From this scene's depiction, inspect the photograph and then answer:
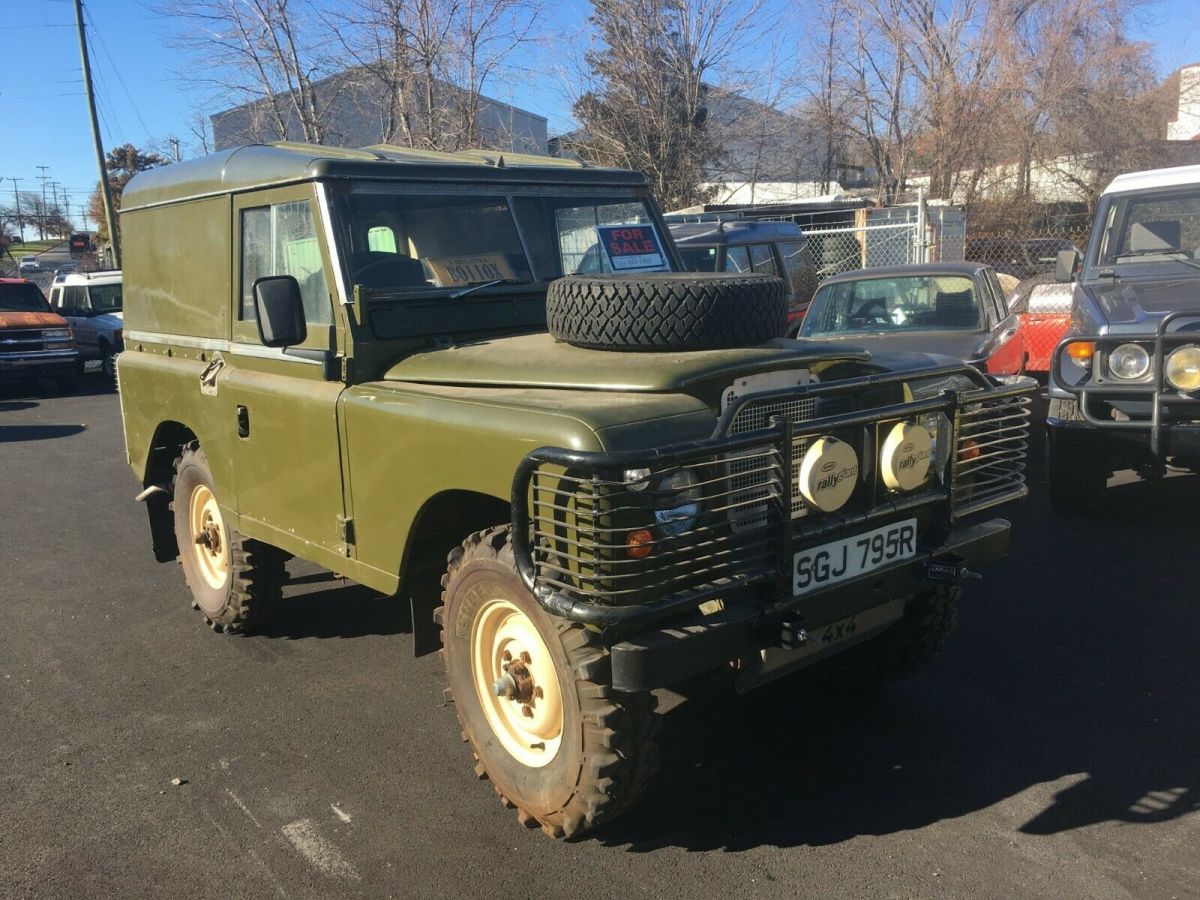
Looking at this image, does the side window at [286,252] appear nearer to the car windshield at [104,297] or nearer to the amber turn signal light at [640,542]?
the amber turn signal light at [640,542]

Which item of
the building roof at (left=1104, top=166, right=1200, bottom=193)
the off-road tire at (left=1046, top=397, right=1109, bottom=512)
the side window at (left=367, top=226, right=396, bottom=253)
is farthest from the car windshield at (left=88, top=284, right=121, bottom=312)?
the off-road tire at (left=1046, top=397, right=1109, bottom=512)

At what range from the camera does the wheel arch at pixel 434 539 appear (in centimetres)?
346

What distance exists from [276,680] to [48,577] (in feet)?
8.70

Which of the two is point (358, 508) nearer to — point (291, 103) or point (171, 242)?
point (171, 242)

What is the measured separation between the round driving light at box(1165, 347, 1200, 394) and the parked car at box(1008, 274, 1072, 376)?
4.51 meters

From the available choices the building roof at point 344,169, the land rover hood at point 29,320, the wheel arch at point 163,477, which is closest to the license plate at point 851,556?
the building roof at point 344,169

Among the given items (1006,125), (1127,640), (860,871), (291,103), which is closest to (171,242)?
(860,871)

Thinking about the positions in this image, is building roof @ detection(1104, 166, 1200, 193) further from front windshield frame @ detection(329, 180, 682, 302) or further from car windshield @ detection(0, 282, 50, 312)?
car windshield @ detection(0, 282, 50, 312)

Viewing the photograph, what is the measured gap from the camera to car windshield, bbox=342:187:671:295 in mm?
4062

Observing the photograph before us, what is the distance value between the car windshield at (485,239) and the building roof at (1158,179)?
163 inches

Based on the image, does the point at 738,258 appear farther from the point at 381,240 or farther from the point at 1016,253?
the point at 1016,253

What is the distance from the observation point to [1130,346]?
18.4ft

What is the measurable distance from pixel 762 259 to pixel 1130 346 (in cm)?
623

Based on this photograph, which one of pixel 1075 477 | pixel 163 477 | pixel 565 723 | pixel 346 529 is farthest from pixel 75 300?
pixel 565 723
